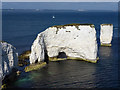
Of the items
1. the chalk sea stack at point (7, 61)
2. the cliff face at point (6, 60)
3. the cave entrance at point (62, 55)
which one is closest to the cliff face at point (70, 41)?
the cave entrance at point (62, 55)

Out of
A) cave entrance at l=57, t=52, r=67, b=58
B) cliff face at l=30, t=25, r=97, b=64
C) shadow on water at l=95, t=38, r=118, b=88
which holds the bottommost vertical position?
shadow on water at l=95, t=38, r=118, b=88

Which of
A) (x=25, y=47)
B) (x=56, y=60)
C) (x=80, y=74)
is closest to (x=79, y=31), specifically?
(x=56, y=60)

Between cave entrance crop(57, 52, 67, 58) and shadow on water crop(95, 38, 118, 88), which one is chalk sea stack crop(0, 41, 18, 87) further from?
shadow on water crop(95, 38, 118, 88)

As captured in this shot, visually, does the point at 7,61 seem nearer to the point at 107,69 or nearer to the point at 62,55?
the point at 62,55

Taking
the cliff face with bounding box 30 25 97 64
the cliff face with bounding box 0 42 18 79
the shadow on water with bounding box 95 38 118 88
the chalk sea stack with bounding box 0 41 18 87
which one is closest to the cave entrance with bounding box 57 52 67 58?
the cliff face with bounding box 30 25 97 64

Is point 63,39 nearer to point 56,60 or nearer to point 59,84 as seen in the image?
point 56,60

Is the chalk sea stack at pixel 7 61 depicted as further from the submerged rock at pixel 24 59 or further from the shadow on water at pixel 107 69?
the shadow on water at pixel 107 69
